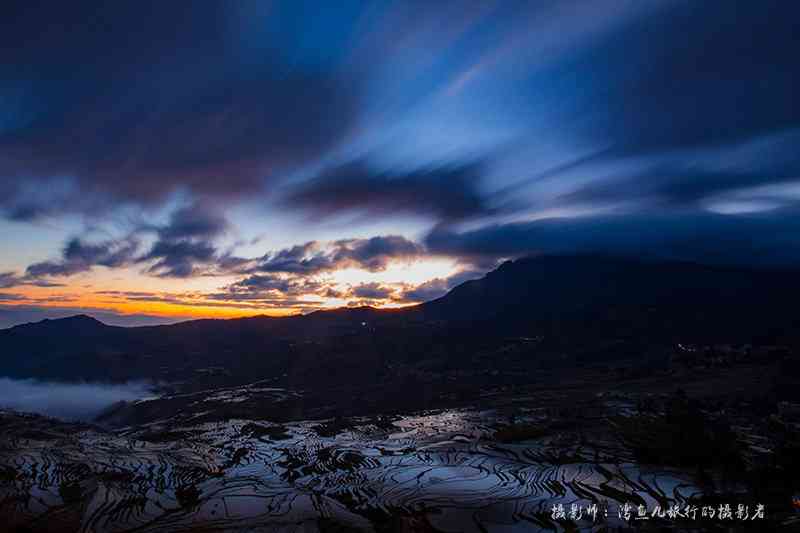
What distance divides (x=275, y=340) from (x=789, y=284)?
20175 centimetres

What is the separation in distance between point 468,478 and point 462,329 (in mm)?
126617

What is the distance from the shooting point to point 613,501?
30375 millimetres

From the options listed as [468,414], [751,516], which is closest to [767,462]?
[751,516]

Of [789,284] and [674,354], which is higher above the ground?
[789,284]

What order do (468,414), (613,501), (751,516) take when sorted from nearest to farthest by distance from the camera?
(751,516), (613,501), (468,414)

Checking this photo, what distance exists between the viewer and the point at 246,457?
4666 cm

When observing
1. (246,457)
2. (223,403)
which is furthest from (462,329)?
(246,457)

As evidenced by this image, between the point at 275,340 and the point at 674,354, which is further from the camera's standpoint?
the point at 275,340

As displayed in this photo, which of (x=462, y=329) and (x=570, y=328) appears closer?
(x=570, y=328)

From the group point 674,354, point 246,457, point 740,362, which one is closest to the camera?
point 246,457

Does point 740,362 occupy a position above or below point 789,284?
below

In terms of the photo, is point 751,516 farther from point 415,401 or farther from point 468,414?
point 415,401

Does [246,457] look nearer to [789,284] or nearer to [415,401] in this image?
[415,401]

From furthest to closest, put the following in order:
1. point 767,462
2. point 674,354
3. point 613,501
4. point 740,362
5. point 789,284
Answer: point 789,284 < point 674,354 < point 740,362 < point 767,462 < point 613,501
